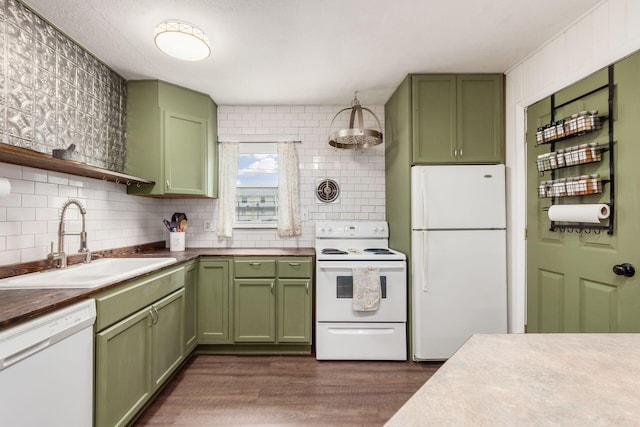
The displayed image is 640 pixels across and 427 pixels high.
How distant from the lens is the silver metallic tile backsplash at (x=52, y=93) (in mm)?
1688

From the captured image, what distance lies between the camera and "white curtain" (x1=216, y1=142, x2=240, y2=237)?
10.9 feet

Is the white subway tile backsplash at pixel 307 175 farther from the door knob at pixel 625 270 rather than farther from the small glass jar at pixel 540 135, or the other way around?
the door knob at pixel 625 270

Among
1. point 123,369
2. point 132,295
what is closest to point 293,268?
point 132,295

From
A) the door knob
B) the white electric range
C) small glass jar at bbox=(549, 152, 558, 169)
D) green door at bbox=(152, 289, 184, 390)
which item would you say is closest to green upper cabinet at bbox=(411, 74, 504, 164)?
small glass jar at bbox=(549, 152, 558, 169)

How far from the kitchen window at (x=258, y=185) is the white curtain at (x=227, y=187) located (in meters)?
0.07

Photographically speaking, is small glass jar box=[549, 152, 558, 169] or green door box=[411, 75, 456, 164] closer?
small glass jar box=[549, 152, 558, 169]

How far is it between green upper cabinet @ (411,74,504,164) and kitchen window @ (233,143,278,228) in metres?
1.56

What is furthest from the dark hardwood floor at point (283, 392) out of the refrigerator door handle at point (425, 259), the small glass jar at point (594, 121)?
the small glass jar at point (594, 121)

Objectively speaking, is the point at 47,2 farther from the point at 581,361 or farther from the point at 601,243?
the point at 601,243

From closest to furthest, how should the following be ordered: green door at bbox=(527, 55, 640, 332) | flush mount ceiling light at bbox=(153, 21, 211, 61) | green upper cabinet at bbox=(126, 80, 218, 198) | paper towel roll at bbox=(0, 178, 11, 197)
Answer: paper towel roll at bbox=(0, 178, 11, 197), green door at bbox=(527, 55, 640, 332), flush mount ceiling light at bbox=(153, 21, 211, 61), green upper cabinet at bbox=(126, 80, 218, 198)

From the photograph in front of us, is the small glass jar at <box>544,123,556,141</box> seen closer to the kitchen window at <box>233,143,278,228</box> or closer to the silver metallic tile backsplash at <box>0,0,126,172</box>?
the kitchen window at <box>233,143,278,228</box>

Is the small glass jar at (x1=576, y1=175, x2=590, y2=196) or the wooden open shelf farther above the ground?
the wooden open shelf

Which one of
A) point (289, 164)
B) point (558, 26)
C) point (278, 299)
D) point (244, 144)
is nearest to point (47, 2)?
point (244, 144)

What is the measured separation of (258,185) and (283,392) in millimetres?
2046
